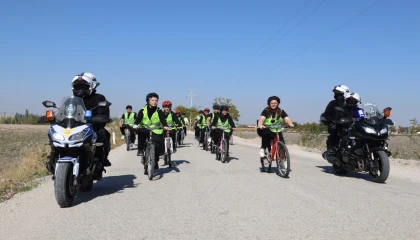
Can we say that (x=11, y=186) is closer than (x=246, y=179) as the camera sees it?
Yes

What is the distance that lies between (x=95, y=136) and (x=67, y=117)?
0.58 metres

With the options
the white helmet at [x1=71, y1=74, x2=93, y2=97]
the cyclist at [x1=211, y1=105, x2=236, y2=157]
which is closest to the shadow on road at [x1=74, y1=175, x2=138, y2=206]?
the white helmet at [x1=71, y1=74, x2=93, y2=97]

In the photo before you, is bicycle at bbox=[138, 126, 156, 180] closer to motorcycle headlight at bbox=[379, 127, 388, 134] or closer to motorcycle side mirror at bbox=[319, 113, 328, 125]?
motorcycle side mirror at bbox=[319, 113, 328, 125]

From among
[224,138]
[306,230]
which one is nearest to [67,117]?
[306,230]

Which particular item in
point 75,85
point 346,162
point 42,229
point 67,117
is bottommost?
point 42,229

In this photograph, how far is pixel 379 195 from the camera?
7.02 metres

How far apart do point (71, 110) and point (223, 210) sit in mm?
2947

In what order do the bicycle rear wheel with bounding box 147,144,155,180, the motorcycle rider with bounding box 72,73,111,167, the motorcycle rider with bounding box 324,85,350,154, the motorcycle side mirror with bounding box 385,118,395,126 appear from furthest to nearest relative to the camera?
the motorcycle rider with bounding box 324,85,350,154
the bicycle rear wheel with bounding box 147,144,155,180
the motorcycle side mirror with bounding box 385,118,395,126
the motorcycle rider with bounding box 72,73,111,167

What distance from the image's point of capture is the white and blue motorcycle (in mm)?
6133

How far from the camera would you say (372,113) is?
29.7ft

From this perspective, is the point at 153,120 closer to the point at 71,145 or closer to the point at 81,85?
the point at 81,85

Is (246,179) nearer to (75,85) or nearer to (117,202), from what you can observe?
(117,202)

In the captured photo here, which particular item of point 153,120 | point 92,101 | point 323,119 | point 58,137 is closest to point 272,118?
point 323,119

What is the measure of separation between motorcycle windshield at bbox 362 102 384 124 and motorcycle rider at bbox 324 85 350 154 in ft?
3.01
